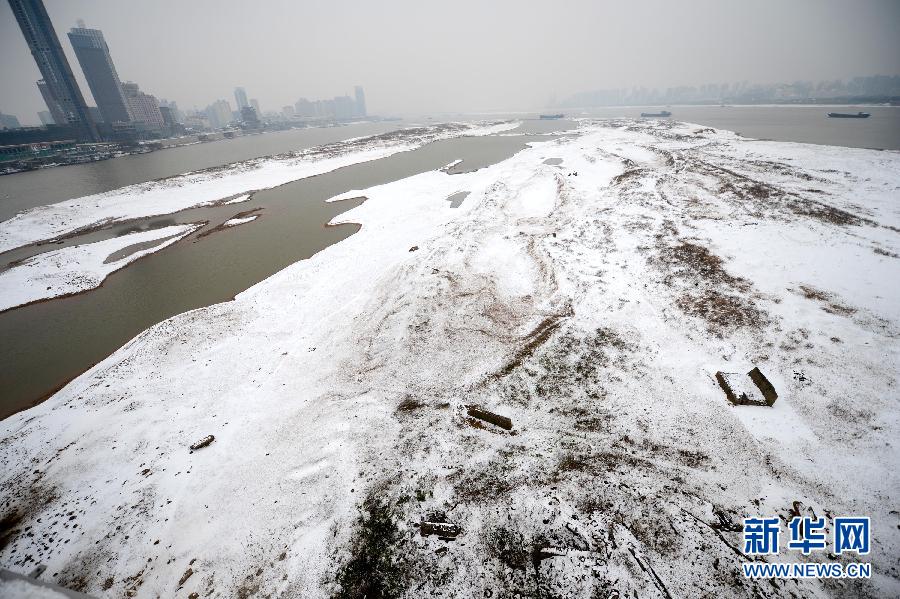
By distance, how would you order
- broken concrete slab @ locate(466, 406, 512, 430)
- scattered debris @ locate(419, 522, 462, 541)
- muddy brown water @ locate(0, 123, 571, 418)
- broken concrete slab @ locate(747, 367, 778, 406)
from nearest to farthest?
1. scattered debris @ locate(419, 522, 462, 541)
2. broken concrete slab @ locate(747, 367, 778, 406)
3. broken concrete slab @ locate(466, 406, 512, 430)
4. muddy brown water @ locate(0, 123, 571, 418)

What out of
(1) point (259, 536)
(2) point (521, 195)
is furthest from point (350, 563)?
(2) point (521, 195)

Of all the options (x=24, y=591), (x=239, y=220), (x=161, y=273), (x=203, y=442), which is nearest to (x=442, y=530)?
(x=24, y=591)

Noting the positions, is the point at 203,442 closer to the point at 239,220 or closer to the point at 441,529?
the point at 441,529

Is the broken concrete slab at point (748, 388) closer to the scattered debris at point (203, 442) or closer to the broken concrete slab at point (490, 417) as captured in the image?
the broken concrete slab at point (490, 417)

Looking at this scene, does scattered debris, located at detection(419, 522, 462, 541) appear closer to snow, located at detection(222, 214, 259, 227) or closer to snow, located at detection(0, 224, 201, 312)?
snow, located at detection(0, 224, 201, 312)

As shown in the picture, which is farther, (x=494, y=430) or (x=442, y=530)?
(x=494, y=430)

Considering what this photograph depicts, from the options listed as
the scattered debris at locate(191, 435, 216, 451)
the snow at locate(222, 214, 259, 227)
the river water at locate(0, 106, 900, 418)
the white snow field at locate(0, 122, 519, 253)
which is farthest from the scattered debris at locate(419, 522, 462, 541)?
the white snow field at locate(0, 122, 519, 253)

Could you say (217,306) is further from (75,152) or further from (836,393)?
(75,152)
